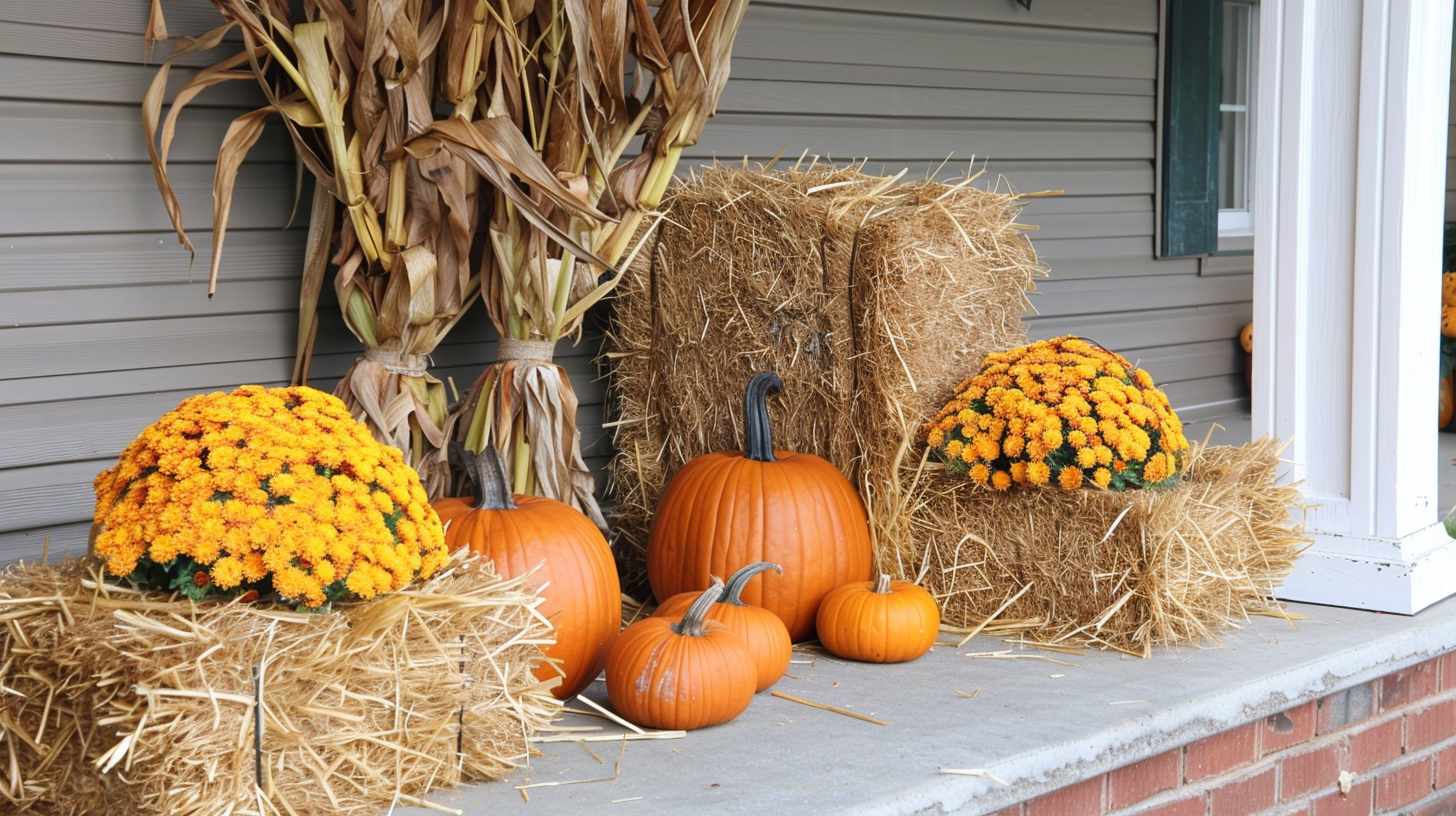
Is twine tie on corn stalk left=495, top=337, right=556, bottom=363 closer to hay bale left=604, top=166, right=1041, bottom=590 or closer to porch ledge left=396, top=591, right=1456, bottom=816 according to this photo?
hay bale left=604, top=166, right=1041, bottom=590

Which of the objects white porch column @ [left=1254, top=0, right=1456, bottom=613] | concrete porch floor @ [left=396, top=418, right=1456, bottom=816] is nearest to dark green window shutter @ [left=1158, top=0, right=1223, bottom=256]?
white porch column @ [left=1254, top=0, right=1456, bottom=613]

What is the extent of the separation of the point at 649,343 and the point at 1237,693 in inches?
60.7

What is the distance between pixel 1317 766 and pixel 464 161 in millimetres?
2049

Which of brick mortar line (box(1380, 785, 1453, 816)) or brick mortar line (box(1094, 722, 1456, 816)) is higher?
brick mortar line (box(1094, 722, 1456, 816))

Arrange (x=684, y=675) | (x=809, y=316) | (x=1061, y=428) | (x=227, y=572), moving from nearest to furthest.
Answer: (x=227, y=572)
(x=684, y=675)
(x=1061, y=428)
(x=809, y=316)

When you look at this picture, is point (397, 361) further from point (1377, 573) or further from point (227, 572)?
point (1377, 573)

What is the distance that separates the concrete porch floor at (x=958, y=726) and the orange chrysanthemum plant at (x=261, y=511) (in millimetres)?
368

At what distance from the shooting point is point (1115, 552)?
8.19 ft

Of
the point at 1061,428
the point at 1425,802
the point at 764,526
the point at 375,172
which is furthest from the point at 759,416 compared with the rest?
the point at 1425,802

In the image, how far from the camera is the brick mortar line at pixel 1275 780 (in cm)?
218

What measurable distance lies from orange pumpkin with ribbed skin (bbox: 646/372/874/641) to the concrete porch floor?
0.16 meters

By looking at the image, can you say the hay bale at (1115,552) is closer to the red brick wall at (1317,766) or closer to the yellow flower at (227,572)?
the red brick wall at (1317,766)

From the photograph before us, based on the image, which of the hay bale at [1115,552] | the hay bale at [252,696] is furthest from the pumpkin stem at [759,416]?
the hay bale at [252,696]

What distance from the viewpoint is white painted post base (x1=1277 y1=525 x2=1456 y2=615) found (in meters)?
2.74
